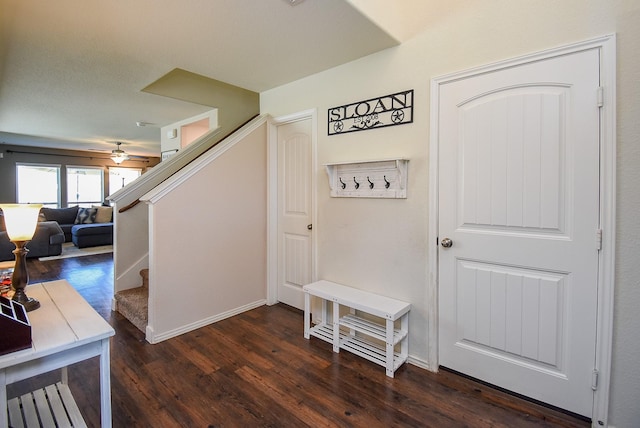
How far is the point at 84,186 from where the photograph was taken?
8.49 meters

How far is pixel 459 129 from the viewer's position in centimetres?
201

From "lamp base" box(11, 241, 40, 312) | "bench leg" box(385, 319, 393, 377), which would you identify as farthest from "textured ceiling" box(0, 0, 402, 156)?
"bench leg" box(385, 319, 393, 377)

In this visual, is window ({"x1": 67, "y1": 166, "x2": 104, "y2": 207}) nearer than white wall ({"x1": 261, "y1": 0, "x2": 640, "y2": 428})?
No

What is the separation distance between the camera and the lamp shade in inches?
58.2

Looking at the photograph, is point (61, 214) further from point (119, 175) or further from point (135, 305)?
point (135, 305)

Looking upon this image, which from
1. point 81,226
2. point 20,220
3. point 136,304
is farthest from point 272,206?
point 81,226

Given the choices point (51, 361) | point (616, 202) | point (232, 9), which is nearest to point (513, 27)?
point (616, 202)

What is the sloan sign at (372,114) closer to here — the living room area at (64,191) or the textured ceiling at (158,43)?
the textured ceiling at (158,43)

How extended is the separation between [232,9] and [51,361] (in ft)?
6.22

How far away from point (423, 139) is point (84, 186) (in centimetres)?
941

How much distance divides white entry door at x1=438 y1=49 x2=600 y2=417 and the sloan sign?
0.26 m

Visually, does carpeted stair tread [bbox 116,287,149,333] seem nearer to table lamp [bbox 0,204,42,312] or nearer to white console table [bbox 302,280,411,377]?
table lamp [bbox 0,204,42,312]

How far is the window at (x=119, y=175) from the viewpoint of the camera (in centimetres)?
887

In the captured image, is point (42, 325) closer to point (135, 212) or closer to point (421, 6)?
point (135, 212)
